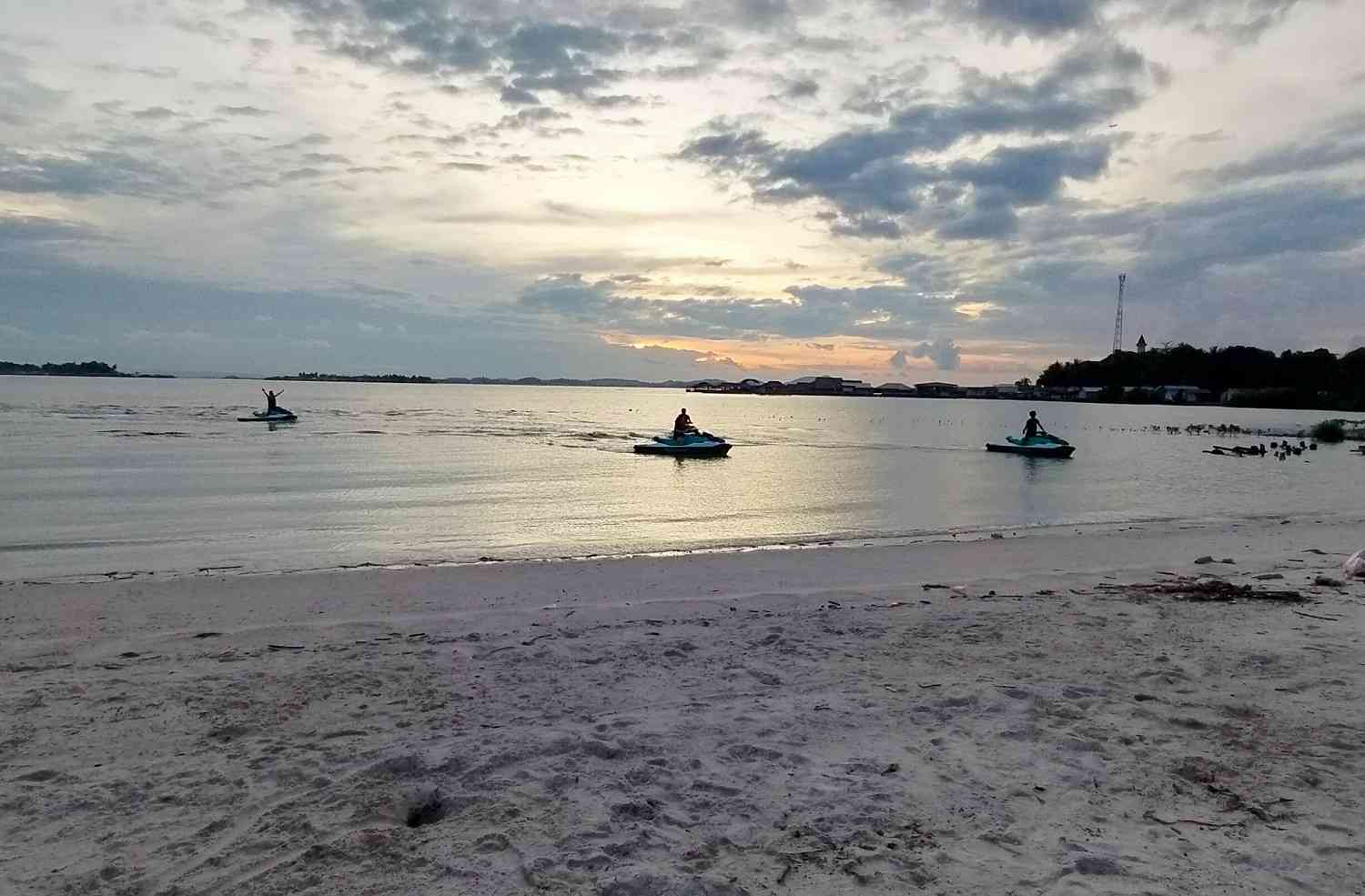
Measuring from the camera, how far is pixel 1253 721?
19.8ft

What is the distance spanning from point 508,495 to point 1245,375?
180923mm

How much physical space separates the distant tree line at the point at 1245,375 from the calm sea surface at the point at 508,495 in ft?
348

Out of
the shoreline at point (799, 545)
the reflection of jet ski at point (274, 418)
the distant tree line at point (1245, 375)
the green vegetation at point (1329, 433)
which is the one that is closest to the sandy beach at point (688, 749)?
the shoreline at point (799, 545)

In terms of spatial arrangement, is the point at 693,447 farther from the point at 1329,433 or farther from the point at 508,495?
the point at 1329,433

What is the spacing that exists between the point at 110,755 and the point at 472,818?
2.52 metres

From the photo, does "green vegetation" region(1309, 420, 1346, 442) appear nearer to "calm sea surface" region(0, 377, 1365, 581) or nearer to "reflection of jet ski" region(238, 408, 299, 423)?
"calm sea surface" region(0, 377, 1365, 581)

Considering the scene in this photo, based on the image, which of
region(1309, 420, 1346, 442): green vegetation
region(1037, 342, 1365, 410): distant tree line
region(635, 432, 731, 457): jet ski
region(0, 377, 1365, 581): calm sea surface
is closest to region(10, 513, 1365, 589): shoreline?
region(0, 377, 1365, 581): calm sea surface

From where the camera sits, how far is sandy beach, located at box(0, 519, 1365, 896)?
13.6 feet

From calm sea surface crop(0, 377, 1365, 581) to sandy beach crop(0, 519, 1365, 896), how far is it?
20.6 ft

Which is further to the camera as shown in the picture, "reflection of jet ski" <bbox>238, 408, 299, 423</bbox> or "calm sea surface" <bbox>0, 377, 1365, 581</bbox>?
"reflection of jet ski" <bbox>238, 408, 299, 423</bbox>

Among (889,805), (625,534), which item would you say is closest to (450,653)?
(889,805)

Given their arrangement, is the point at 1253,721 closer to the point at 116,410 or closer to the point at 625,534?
the point at 625,534

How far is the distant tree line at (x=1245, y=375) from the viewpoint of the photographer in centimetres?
14000

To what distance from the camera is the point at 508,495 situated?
2555cm
